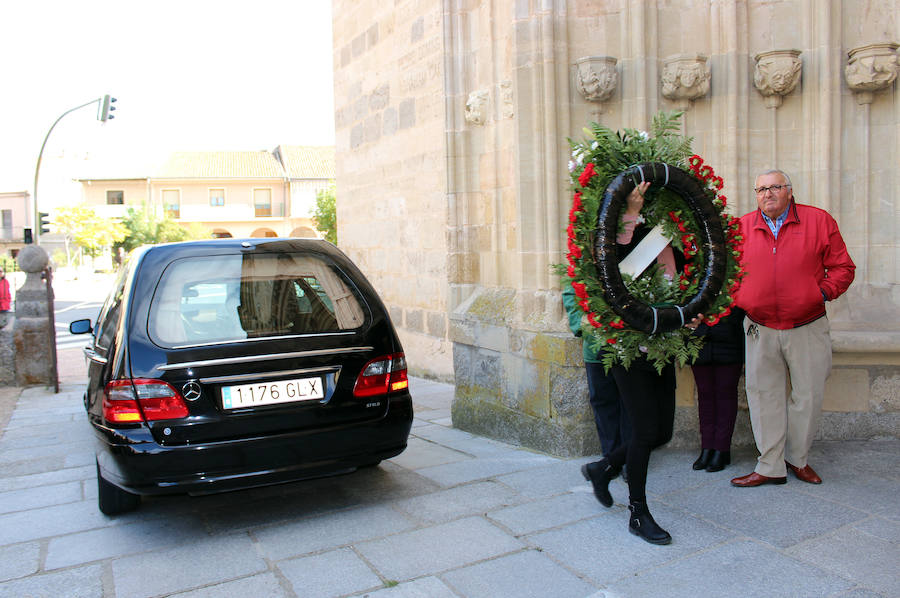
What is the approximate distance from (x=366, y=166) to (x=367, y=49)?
5.15 ft

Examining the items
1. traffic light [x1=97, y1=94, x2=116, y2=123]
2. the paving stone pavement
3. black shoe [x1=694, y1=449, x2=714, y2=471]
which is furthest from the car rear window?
traffic light [x1=97, y1=94, x2=116, y2=123]

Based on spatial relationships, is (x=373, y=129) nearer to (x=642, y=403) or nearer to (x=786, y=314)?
(x=786, y=314)

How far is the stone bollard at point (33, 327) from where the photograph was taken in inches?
383

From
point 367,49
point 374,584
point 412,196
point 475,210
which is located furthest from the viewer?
point 367,49

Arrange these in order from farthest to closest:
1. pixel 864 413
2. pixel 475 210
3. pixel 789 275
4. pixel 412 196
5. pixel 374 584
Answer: pixel 412 196
pixel 475 210
pixel 864 413
pixel 789 275
pixel 374 584

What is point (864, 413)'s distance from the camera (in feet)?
16.7

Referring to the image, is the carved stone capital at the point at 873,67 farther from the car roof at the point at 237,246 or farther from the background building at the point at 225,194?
the background building at the point at 225,194

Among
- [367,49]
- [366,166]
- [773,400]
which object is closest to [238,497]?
[773,400]

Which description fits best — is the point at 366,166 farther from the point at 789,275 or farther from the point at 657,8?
the point at 789,275

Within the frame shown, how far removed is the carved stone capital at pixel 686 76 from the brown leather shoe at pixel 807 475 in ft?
8.35

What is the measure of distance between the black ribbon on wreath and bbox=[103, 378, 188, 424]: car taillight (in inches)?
83.8

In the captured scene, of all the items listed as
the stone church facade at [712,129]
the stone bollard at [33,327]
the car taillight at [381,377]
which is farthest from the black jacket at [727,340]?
the stone bollard at [33,327]

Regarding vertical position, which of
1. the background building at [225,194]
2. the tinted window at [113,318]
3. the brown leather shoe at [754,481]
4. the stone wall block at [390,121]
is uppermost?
the background building at [225,194]

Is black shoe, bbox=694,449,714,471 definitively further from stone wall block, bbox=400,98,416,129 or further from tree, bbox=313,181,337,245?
tree, bbox=313,181,337,245
